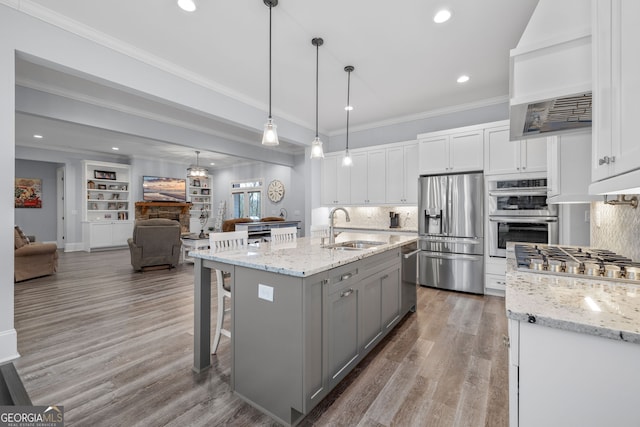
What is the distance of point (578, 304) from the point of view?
1.02 meters

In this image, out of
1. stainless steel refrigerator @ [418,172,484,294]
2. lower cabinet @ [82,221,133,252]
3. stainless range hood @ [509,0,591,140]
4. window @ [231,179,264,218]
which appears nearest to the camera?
stainless range hood @ [509,0,591,140]

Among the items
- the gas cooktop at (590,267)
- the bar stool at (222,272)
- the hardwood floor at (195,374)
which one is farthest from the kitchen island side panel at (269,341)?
the gas cooktop at (590,267)

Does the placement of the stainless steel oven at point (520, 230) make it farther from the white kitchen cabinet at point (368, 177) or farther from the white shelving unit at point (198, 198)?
the white shelving unit at point (198, 198)

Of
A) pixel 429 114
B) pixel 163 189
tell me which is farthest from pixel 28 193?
pixel 429 114

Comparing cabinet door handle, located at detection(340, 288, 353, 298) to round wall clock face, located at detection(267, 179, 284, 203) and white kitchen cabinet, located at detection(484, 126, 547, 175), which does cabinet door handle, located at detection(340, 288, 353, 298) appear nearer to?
white kitchen cabinet, located at detection(484, 126, 547, 175)

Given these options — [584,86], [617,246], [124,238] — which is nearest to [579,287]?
[584,86]

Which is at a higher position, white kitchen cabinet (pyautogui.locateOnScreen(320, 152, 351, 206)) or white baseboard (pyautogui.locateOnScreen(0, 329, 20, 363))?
white kitchen cabinet (pyautogui.locateOnScreen(320, 152, 351, 206))

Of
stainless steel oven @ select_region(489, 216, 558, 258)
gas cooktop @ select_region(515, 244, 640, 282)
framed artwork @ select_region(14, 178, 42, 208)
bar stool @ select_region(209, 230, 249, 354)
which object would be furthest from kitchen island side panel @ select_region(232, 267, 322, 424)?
framed artwork @ select_region(14, 178, 42, 208)

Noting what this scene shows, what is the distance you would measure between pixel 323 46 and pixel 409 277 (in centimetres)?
272

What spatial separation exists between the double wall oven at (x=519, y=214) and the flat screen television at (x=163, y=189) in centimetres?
952

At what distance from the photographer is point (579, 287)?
1236 mm

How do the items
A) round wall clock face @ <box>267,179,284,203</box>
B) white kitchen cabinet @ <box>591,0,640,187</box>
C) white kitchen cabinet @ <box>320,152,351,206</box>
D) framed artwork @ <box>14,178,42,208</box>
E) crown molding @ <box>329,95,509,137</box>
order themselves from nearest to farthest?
white kitchen cabinet @ <box>591,0,640,187</box> → crown molding @ <box>329,95,509,137</box> → white kitchen cabinet @ <box>320,152,351,206</box> → framed artwork @ <box>14,178,42,208</box> → round wall clock face @ <box>267,179,284,203</box>

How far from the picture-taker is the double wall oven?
11.9 feet

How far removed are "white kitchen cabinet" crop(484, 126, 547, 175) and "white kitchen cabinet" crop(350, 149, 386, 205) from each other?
1.71 meters
